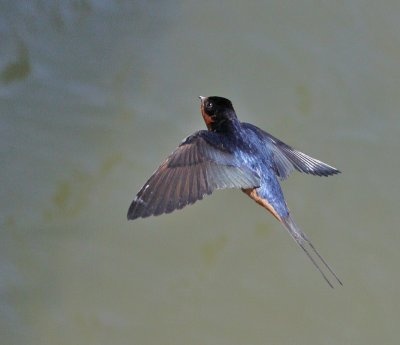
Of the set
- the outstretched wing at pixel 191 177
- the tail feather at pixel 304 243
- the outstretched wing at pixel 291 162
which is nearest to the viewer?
the outstretched wing at pixel 191 177

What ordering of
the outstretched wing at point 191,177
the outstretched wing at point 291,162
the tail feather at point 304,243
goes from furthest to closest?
the outstretched wing at point 291,162 < the tail feather at point 304,243 < the outstretched wing at point 191,177

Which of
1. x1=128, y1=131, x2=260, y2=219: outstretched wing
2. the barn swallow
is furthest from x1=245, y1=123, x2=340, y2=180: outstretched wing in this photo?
x1=128, y1=131, x2=260, y2=219: outstretched wing

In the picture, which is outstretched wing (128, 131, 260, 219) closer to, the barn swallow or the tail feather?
the barn swallow

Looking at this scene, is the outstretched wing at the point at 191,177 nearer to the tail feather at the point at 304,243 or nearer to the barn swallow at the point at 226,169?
the barn swallow at the point at 226,169

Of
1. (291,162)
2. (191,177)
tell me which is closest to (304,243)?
(291,162)

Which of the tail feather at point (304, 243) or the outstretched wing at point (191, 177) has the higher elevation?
the outstretched wing at point (191, 177)

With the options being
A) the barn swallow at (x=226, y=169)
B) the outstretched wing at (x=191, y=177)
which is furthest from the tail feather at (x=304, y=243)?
the outstretched wing at (x=191, y=177)

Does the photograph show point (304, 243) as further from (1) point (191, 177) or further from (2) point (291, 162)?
(1) point (191, 177)
